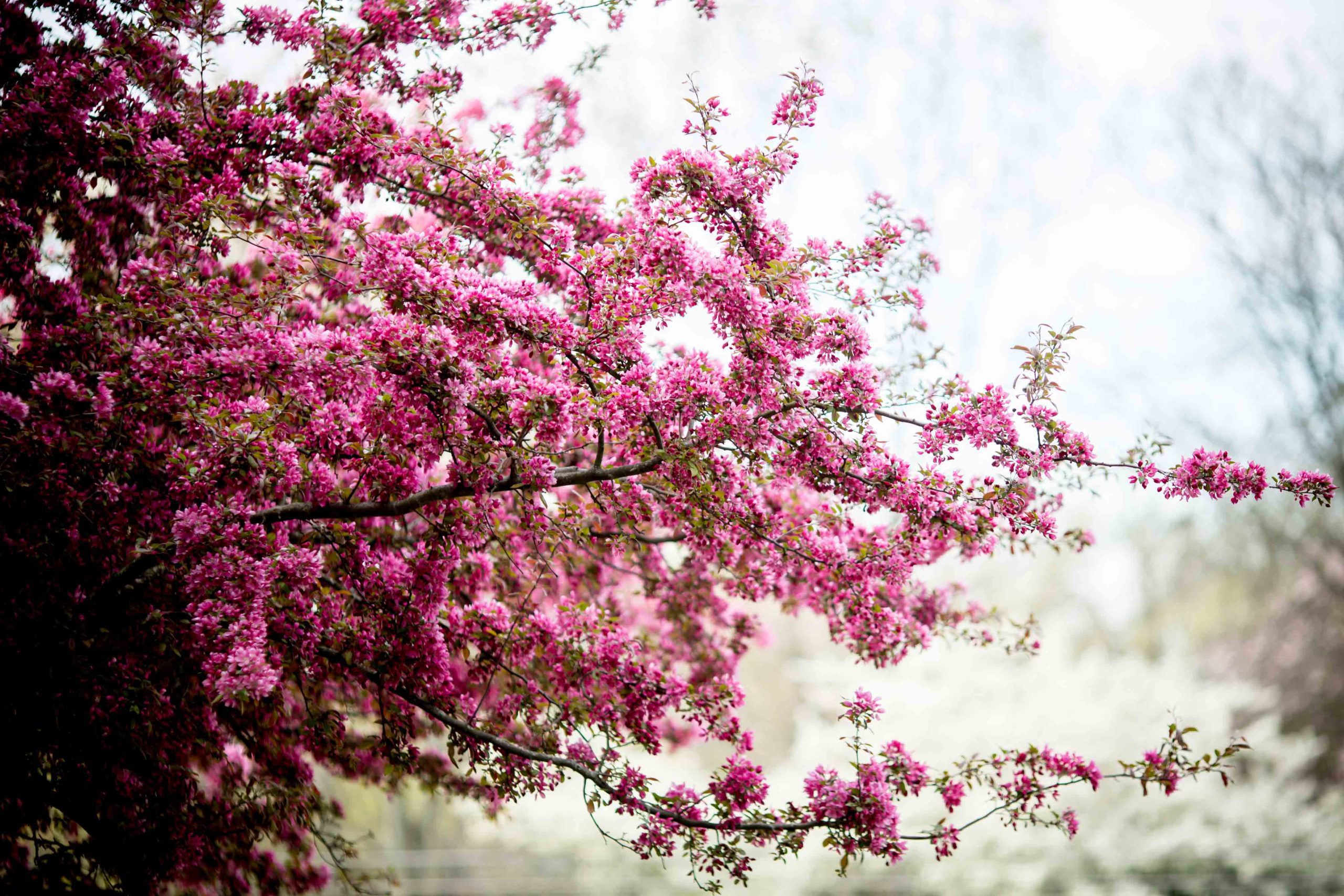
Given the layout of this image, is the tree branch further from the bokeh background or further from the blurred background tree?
the blurred background tree

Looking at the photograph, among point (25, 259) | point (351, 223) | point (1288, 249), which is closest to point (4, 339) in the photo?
point (25, 259)

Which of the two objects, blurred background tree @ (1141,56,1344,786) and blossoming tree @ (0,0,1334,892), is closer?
blossoming tree @ (0,0,1334,892)

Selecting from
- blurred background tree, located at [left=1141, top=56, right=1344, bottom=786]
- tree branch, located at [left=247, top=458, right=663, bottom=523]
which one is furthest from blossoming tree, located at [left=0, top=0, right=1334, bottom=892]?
blurred background tree, located at [left=1141, top=56, right=1344, bottom=786]

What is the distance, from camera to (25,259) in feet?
9.30

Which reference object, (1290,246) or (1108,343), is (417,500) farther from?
(1108,343)

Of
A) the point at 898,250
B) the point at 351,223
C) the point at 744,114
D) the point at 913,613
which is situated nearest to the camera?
the point at 351,223

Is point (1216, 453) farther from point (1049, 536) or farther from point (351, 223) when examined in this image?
point (351, 223)

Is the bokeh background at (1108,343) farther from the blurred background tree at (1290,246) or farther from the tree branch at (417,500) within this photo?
the tree branch at (417,500)

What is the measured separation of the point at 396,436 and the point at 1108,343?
9.93m

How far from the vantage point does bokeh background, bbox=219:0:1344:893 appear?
858 cm

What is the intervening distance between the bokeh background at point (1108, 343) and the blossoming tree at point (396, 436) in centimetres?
504

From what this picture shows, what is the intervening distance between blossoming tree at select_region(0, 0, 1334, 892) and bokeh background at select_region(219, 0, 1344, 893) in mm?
5044

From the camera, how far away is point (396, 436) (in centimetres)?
263

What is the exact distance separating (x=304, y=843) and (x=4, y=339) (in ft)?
7.75
